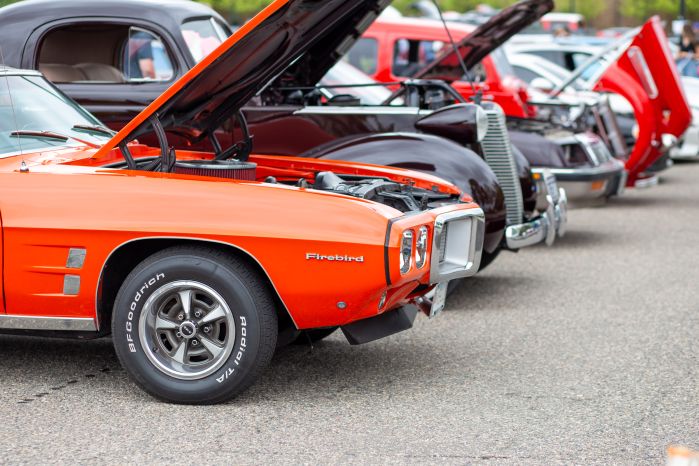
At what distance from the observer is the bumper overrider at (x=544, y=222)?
7.55 metres

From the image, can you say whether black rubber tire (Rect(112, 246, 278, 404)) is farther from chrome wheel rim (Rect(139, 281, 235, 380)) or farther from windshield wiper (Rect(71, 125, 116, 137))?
windshield wiper (Rect(71, 125, 116, 137))

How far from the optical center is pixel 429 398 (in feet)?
16.3

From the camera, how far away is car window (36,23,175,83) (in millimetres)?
7676

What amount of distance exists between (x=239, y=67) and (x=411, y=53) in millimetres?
7566

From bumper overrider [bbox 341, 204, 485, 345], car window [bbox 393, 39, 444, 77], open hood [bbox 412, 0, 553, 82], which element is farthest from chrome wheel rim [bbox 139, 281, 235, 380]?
car window [bbox 393, 39, 444, 77]

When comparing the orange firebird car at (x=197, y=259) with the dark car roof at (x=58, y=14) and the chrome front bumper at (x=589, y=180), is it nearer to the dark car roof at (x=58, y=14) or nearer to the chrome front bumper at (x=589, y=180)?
the dark car roof at (x=58, y=14)

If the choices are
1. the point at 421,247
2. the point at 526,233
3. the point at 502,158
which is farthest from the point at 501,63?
the point at 421,247

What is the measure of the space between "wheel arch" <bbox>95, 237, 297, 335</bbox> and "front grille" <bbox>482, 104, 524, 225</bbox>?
314cm

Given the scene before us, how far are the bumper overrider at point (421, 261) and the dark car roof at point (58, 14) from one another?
10.2ft

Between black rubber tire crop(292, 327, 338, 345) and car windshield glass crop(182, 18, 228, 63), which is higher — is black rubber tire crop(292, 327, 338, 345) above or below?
below

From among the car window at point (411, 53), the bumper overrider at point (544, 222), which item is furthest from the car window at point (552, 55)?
the bumper overrider at point (544, 222)

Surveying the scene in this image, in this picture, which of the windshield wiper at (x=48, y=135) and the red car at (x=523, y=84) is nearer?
the windshield wiper at (x=48, y=135)

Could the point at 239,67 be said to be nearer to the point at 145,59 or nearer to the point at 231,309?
the point at 231,309

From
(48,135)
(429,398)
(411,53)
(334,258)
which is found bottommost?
(411,53)
